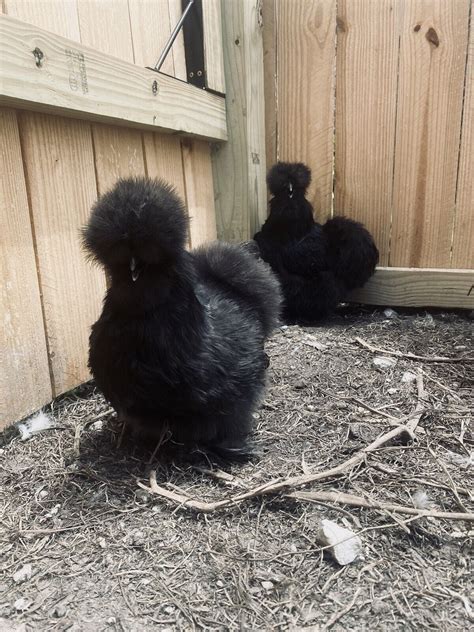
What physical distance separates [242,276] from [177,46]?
166cm

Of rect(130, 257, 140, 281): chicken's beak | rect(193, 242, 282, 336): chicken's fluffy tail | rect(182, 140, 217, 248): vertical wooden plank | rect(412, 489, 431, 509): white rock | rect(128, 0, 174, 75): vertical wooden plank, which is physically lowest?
rect(412, 489, 431, 509): white rock

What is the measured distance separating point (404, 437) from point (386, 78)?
2.41 m

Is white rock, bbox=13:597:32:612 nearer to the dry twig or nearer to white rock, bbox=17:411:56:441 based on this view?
white rock, bbox=17:411:56:441

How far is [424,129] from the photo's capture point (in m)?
2.93

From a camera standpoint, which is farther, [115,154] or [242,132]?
[242,132]

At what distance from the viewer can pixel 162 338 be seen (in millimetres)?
1422

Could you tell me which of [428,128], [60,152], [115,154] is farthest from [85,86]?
[428,128]

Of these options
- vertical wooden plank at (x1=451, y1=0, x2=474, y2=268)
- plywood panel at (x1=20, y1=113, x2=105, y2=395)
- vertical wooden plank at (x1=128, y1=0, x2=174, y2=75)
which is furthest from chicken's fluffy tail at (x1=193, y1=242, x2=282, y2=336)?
vertical wooden plank at (x1=451, y1=0, x2=474, y2=268)

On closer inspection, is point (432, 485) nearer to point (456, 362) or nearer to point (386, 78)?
point (456, 362)

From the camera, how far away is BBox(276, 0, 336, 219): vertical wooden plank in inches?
118

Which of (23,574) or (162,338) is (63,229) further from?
(23,574)

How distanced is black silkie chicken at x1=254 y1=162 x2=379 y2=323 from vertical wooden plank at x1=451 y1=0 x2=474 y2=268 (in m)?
0.54

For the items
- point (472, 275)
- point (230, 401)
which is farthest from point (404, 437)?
point (472, 275)

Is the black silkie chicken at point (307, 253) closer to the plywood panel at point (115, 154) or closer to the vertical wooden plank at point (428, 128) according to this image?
the vertical wooden plank at point (428, 128)
